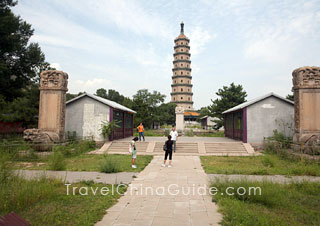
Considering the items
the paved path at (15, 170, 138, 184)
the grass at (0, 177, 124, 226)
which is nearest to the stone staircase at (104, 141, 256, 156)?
the paved path at (15, 170, 138, 184)

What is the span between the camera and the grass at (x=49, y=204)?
3.99 m

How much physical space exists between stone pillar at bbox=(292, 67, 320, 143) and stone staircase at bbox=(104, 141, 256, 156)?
3257 millimetres

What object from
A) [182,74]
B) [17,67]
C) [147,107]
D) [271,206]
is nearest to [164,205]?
[271,206]

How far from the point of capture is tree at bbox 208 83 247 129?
1013 inches

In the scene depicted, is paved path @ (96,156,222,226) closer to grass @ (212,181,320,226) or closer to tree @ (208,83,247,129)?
grass @ (212,181,320,226)

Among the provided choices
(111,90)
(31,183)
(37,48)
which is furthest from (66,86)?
(111,90)

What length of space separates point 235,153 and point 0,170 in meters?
12.1

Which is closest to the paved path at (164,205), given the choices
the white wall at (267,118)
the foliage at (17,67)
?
the white wall at (267,118)

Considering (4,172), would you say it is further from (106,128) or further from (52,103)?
(106,128)

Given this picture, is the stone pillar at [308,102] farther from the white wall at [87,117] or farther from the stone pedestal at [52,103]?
the stone pedestal at [52,103]

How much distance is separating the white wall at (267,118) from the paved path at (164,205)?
9.36 m

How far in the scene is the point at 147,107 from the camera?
3284 centimetres

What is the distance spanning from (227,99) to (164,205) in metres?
22.8

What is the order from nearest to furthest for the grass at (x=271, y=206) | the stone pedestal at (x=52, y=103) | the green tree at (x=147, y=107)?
the grass at (x=271, y=206), the stone pedestal at (x=52, y=103), the green tree at (x=147, y=107)
